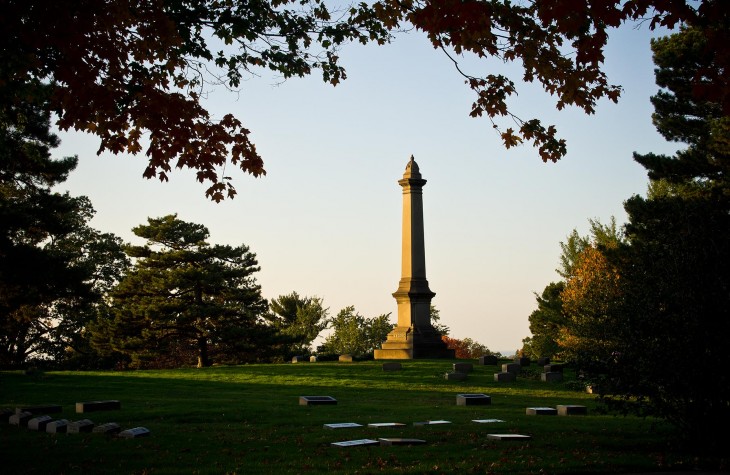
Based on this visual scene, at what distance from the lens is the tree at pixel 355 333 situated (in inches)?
2490

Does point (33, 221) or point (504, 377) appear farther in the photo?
point (33, 221)

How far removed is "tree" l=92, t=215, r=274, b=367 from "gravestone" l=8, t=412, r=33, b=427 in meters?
24.5

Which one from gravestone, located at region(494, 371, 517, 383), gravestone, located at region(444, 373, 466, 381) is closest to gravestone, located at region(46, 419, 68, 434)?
gravestone, located at region(444, 373, 466, 381)

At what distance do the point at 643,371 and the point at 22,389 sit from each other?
19.4 m

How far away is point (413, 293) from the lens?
3616cm

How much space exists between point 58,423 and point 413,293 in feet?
76.6

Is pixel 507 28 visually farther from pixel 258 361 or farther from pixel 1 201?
pixel 258 361

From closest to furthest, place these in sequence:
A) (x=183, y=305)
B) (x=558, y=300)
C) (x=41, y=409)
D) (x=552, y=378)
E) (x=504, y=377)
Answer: (x=41, y=409)
(x=504, y=377)
(x=552, y=378)
(x=183, y=305)
(x=558, y=300)

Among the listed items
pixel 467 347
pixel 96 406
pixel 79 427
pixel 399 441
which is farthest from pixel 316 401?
pixel 467 347

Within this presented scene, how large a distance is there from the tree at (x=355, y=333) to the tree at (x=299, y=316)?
2328 millimetres

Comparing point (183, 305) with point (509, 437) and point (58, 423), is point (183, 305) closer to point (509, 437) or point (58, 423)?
point (58, 423)

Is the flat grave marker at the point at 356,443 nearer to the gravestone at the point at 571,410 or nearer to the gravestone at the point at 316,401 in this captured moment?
the gravestone at the point at 571,410

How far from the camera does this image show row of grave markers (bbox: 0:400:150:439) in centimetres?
1371

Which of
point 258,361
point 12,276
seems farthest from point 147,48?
point 258,361
